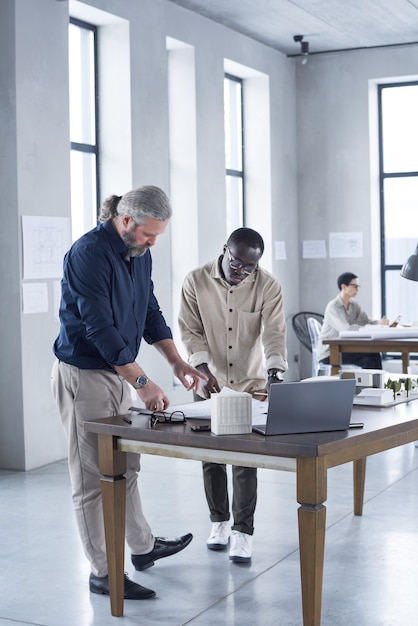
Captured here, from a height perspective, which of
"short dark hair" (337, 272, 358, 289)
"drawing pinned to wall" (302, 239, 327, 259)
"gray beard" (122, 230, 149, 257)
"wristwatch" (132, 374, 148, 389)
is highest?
"drawing pinned to wall" (302, 239, 327, 259)

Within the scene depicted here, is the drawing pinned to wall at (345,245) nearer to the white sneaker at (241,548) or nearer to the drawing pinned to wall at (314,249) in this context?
the drawing pinned to wall at (314,249)

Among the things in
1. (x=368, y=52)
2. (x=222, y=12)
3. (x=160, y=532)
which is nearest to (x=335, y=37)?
(x=368, y=52)

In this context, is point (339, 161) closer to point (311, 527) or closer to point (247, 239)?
point (247, 239)

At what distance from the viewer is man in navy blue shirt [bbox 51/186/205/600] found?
11.0ft

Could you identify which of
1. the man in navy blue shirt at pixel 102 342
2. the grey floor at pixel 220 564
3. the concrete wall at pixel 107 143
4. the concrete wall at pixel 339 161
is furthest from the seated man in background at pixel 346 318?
the man in navy blue shirt at pixel 102 342

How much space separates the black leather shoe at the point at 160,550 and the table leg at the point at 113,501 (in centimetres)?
57

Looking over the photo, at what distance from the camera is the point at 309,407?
114 inches

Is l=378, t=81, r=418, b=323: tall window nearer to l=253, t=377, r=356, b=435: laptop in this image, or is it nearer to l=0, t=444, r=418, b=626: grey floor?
l=0, t=444, r=418, b=626: grey floor

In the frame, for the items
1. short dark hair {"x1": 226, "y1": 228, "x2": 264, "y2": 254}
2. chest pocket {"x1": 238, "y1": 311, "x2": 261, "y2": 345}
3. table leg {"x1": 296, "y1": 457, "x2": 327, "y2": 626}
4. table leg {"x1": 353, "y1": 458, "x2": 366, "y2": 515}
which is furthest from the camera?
table leg {"x1": 353, "y1": 458, "x2": 366, "y2": 515}

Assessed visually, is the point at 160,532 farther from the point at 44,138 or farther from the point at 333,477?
the point at 44,138

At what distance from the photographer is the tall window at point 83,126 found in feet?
22.7

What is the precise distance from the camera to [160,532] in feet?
14.8

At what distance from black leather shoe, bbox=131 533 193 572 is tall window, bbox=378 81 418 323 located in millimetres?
6025

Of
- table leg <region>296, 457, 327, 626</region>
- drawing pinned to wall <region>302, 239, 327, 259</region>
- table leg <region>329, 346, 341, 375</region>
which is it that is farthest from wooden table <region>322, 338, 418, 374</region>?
table leg <region>296, 457, 327, 626</region>
